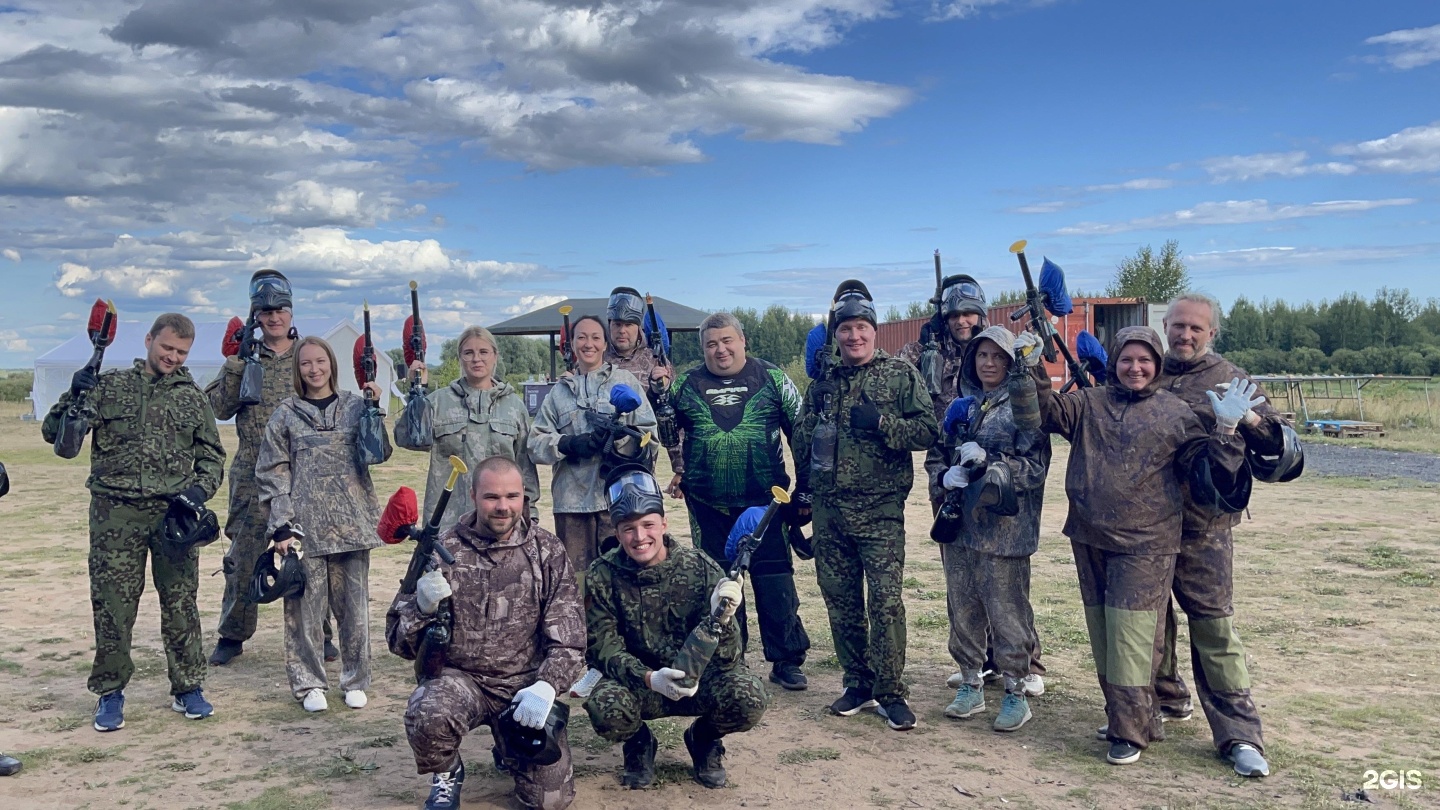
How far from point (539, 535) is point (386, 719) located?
1823 millimetres

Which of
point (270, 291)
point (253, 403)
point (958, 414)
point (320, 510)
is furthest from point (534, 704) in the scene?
point (270, 291)

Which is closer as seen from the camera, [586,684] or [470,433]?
[586,684]

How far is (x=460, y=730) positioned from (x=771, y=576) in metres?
2.35

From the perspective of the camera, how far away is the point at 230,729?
18.7 feet

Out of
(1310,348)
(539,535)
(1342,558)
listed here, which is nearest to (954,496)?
(539,535)

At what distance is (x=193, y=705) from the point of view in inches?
233

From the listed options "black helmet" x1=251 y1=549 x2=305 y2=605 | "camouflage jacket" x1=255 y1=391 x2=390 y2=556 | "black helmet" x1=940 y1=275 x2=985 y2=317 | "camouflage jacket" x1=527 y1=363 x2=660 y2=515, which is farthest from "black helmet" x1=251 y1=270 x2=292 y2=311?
"black helmet" x1=940 y1=275 x2=985 y2=317

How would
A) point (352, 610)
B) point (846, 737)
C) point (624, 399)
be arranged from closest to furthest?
point (846, 737) < point (624, 399) < point (352, 610)

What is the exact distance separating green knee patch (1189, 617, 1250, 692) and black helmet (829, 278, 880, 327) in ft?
7.50

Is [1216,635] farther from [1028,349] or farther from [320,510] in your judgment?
[320,510]

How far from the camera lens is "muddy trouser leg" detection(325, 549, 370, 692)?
607 centimetres

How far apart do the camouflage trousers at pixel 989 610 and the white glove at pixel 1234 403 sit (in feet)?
4.07

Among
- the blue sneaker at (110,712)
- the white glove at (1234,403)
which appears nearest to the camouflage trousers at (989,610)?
the white glove at (1234,403)

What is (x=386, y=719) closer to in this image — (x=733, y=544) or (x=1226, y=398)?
(x=733, y=544)
